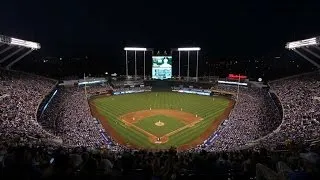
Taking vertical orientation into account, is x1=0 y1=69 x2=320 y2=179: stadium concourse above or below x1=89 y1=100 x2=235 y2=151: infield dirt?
above

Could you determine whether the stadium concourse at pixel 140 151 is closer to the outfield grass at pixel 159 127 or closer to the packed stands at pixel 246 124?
the packed stands at pixel 246 124

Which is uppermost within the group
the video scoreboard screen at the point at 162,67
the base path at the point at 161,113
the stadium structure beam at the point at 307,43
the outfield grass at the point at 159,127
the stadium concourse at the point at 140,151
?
the stadium structure beam at the point at 307,43

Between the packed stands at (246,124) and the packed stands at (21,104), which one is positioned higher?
the packed stands at (21,104)

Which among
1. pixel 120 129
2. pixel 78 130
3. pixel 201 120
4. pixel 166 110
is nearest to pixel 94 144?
pixel 78 130

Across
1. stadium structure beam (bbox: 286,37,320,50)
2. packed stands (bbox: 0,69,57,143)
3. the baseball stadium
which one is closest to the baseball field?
the baseball stadium

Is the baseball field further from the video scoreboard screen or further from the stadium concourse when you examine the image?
the video scoreboard screen

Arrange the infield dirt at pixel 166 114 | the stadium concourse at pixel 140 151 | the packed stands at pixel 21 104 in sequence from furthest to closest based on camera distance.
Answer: the infield dirt at pixel 166 114 → the packed stands at pixel 21 104 → the stadium concourse at pixel 140 151

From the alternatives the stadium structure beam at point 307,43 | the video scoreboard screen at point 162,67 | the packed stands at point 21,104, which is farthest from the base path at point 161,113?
the stadium structure beam at point 307,43
